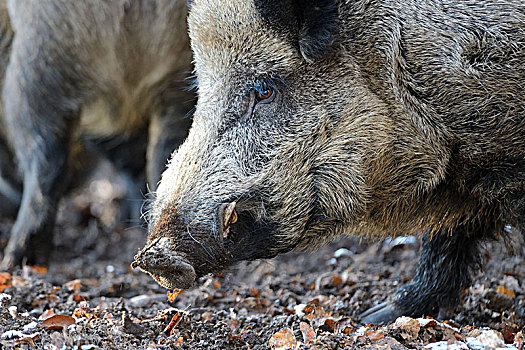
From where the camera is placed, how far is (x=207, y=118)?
10.6 feet

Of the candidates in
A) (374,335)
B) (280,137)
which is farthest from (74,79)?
(374,335)

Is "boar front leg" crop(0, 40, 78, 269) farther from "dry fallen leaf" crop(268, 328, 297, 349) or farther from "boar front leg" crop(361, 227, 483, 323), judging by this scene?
"dry fallen leaf" crop(268, 328, 297, 349)

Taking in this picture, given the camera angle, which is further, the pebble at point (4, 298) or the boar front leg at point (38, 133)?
the boar front leg at point (38, 133)

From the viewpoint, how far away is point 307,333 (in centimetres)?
296

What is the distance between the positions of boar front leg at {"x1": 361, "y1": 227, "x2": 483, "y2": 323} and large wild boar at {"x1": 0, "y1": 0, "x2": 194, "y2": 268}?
2.15 meters

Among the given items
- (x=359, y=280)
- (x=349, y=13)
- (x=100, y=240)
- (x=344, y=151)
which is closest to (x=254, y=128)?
(x=344, y=151)

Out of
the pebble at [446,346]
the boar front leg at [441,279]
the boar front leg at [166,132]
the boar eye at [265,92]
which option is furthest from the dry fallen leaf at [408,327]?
the boar front leg at [166,132]

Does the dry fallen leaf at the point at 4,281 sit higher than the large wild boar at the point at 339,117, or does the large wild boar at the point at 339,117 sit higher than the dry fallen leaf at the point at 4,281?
the large wild boar at the point at 339,117

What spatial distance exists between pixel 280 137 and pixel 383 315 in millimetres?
1380

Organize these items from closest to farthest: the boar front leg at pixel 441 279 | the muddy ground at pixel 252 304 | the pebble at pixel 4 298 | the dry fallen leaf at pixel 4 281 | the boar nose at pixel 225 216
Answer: the muddy ground at pixel 252 304 < the boar nose at pixel 225 216 < the pebble at pixel 4 298 < the boar front leg at pixel 441 279 < the dry fallen leaf at pixel 4 281

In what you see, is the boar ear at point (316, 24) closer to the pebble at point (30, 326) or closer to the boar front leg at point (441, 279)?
the boar front leg at point (441, 279)

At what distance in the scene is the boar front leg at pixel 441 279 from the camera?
152 inches

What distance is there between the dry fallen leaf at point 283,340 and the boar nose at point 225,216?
18.8 inches

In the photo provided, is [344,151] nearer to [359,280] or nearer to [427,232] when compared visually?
[427,232]
